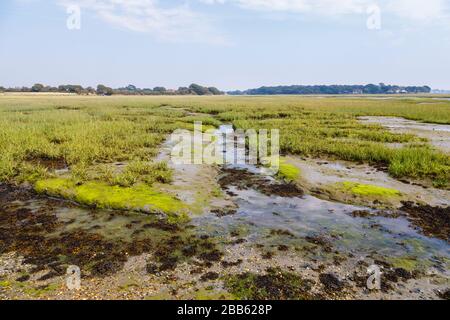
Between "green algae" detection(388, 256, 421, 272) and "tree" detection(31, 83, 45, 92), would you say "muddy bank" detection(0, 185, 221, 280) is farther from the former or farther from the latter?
"tree" detection(31, 83, 45, 92)

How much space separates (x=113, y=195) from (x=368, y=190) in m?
10.5

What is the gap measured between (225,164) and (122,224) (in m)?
9.57

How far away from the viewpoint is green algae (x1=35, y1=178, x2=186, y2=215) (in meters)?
11.8

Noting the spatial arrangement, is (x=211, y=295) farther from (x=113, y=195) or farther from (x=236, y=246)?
(x=113, y=195)

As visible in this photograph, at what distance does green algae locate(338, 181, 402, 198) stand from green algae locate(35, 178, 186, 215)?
7191 millimetres

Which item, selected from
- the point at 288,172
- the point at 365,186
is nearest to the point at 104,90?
the point at 288,172

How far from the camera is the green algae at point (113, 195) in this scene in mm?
11844

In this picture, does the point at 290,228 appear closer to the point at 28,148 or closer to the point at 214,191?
the point at 214,191

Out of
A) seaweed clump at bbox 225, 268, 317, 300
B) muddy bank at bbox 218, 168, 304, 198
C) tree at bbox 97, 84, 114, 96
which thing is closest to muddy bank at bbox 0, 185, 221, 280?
Answer: seaweed clump at bbox 225, 268, 317, 300

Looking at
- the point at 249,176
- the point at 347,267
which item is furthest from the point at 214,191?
the point at 347,267

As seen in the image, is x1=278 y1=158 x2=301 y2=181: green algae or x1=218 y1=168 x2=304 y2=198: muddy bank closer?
x1=218 y1=168 x2=304 y2=198: muddy bank

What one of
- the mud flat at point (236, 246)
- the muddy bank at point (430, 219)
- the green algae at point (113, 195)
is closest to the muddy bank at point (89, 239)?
the mud flat at point (236, 246)

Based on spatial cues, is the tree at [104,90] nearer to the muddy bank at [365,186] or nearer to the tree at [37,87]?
the tree at [37,87]
